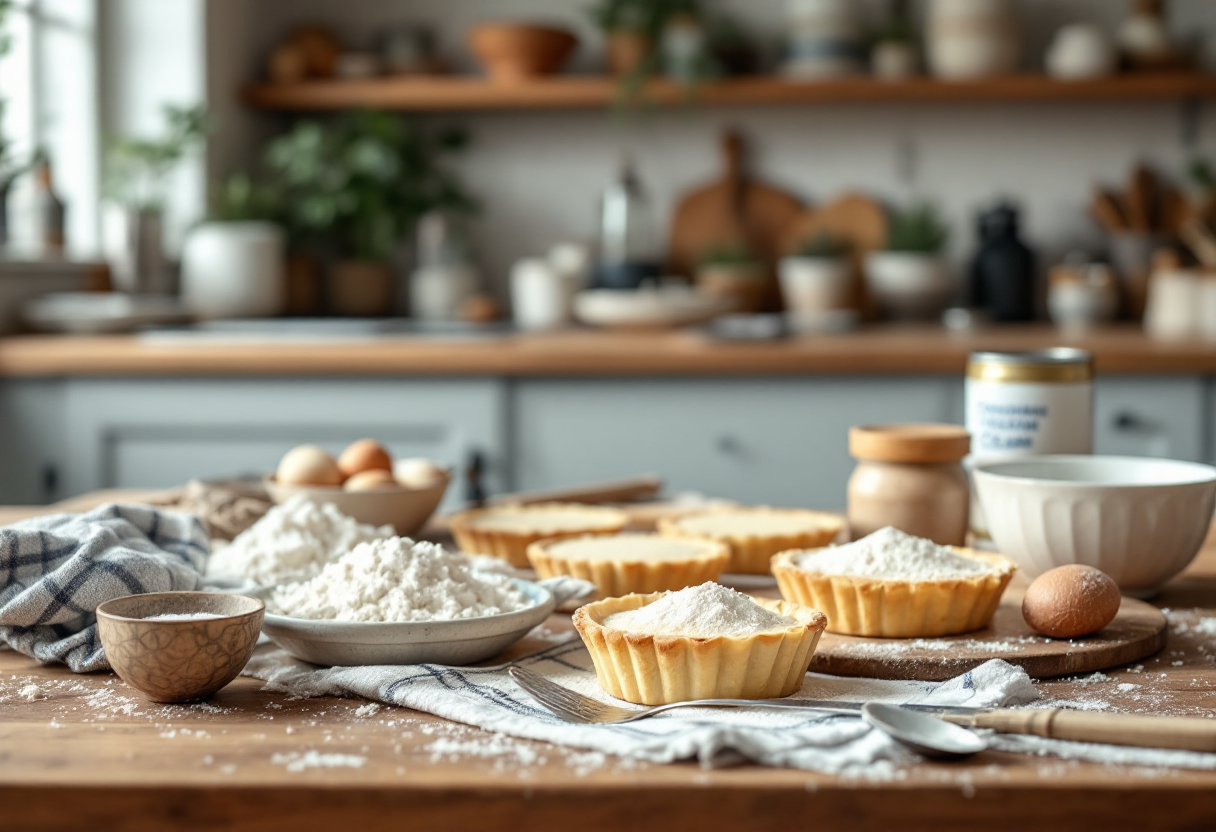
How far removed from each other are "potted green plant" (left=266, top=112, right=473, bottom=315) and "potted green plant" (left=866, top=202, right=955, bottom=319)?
106cm

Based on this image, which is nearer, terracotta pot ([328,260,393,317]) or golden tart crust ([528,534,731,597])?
golden tart crust ([528,534,731,597])

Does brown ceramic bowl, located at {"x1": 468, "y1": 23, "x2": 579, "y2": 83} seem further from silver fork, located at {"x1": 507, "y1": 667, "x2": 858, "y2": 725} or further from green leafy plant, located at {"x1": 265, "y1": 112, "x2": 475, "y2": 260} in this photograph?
silver fork, located at {"x1": 507, "y1": 667, "x2": 858, "y2": 725}

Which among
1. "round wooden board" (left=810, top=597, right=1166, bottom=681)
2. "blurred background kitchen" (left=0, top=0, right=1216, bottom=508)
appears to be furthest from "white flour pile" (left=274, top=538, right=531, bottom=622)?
"blurred background kitchen" (left=0, top=0, right=1216, bottom=508)

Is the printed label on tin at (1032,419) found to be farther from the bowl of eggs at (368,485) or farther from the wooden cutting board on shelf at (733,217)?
the wooden cutting board on shelf at (733,217)

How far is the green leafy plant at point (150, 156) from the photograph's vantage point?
9.82ft

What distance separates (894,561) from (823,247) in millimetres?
2321

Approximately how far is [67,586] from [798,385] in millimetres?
1769

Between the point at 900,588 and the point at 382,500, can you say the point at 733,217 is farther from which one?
the point at 900,588

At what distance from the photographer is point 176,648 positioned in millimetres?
770

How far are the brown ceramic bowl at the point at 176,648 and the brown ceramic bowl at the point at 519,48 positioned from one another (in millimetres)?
2607

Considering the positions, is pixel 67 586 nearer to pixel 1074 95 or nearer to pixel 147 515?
pixel 147 515

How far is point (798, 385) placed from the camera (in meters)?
2.52

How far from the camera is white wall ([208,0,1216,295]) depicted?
3342mm

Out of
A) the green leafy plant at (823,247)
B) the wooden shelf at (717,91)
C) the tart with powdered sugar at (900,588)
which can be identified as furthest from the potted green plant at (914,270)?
the tart with powdered sugar at (900,588)
